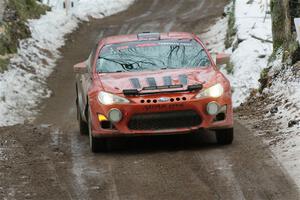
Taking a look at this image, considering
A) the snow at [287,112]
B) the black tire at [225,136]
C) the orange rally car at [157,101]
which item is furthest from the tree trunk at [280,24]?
the black tire at [225,136]

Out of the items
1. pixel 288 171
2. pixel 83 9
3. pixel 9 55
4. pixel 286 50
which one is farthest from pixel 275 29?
pixel 83 9

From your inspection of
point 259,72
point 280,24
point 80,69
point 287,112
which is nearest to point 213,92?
point 287,112

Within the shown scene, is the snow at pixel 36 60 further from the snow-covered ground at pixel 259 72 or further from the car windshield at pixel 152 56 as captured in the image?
the car windshield at pixel 152 56

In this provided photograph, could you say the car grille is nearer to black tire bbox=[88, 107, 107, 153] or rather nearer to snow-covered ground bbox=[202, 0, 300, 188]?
black tire bbox=[88, 107, 107, 153]

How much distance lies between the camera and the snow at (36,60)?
17.3 m

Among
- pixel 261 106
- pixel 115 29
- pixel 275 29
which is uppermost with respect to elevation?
pixel 275 29

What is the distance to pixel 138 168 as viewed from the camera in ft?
26.0

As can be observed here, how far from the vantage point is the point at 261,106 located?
37.8 feet

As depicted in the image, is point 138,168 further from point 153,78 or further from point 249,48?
point 249,48

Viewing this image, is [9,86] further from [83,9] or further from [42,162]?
[83,9]

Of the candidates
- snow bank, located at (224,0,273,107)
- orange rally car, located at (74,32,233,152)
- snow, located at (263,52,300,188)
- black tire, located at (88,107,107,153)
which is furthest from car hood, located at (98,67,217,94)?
snow bank, located at (224,0,273,107)

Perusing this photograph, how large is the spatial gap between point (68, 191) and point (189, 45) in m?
3.70

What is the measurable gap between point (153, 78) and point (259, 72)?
25.7 feet

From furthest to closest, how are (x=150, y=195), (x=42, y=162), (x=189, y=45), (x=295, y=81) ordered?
(x=295, y=81) → (x=189, y=45) → (x=42, y=162) → (x=150, y=195)
